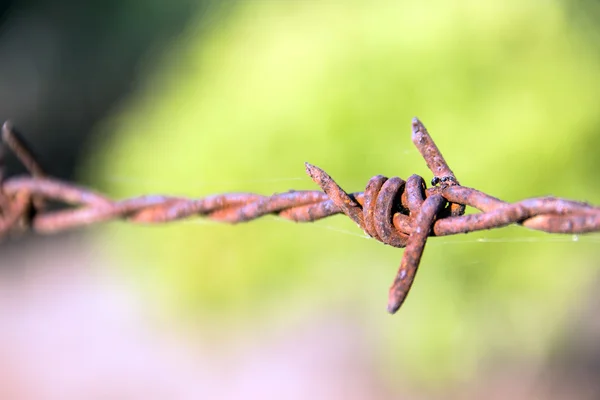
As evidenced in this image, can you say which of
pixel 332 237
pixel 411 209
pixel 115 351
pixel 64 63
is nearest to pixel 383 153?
pixel 332 237

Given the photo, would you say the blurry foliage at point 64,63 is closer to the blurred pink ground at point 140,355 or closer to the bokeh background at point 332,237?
the bokeh background at point 332,237

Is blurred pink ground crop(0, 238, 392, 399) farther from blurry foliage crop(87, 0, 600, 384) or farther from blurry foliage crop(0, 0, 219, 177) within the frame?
blurry foliage crop(0, 0, 219, 177)

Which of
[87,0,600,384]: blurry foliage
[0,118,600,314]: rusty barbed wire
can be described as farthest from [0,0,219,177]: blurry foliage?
[0,118,600,314]: rusty barbed wire

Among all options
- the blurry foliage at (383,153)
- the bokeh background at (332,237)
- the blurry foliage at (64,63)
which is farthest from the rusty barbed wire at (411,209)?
the blurry foliage at (64,63)

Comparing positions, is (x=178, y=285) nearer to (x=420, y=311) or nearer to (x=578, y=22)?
(x=420, y=311)

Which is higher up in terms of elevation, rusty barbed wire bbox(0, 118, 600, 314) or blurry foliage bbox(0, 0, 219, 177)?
blurry foliage bbox(0, 0, 219, 177)

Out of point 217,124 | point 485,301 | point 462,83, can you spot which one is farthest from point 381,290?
point 217,124

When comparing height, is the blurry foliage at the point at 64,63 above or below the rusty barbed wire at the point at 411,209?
above

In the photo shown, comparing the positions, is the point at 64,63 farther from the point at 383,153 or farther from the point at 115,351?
the point at 383,153
